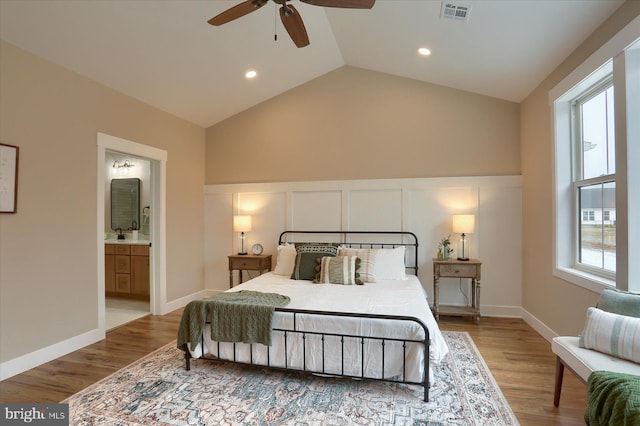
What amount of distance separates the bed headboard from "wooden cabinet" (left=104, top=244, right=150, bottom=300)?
2.14 m

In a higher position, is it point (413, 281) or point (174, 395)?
point (413, 281)

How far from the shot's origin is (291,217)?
4965mm

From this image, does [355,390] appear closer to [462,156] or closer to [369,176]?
[369,176]

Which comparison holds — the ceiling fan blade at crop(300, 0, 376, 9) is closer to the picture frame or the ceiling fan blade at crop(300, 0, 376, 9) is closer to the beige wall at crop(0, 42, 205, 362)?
the beige wall at crop(0, 42, 205, 362)

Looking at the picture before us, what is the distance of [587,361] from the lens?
1.90 meters

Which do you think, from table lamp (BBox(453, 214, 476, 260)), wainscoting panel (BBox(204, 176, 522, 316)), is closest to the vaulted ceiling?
wainscoting panel (BBox(204, 176, 522, 316))

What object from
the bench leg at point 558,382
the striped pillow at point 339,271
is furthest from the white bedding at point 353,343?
the bench leg at point 558,382

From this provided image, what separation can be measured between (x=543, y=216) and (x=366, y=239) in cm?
214

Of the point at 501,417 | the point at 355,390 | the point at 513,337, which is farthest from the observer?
the point at 513,337

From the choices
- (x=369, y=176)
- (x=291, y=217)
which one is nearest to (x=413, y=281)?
(x=369, y=176)

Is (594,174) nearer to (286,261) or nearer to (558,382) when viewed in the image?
Answer: (558,382)

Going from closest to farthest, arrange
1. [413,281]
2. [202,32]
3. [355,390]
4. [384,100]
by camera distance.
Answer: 1. [355,390]
2. [202,32]
3. [413,281]
4. [384,100]

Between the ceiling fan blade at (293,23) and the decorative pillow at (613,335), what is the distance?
2.81 meters

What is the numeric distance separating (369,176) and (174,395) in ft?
11.4
